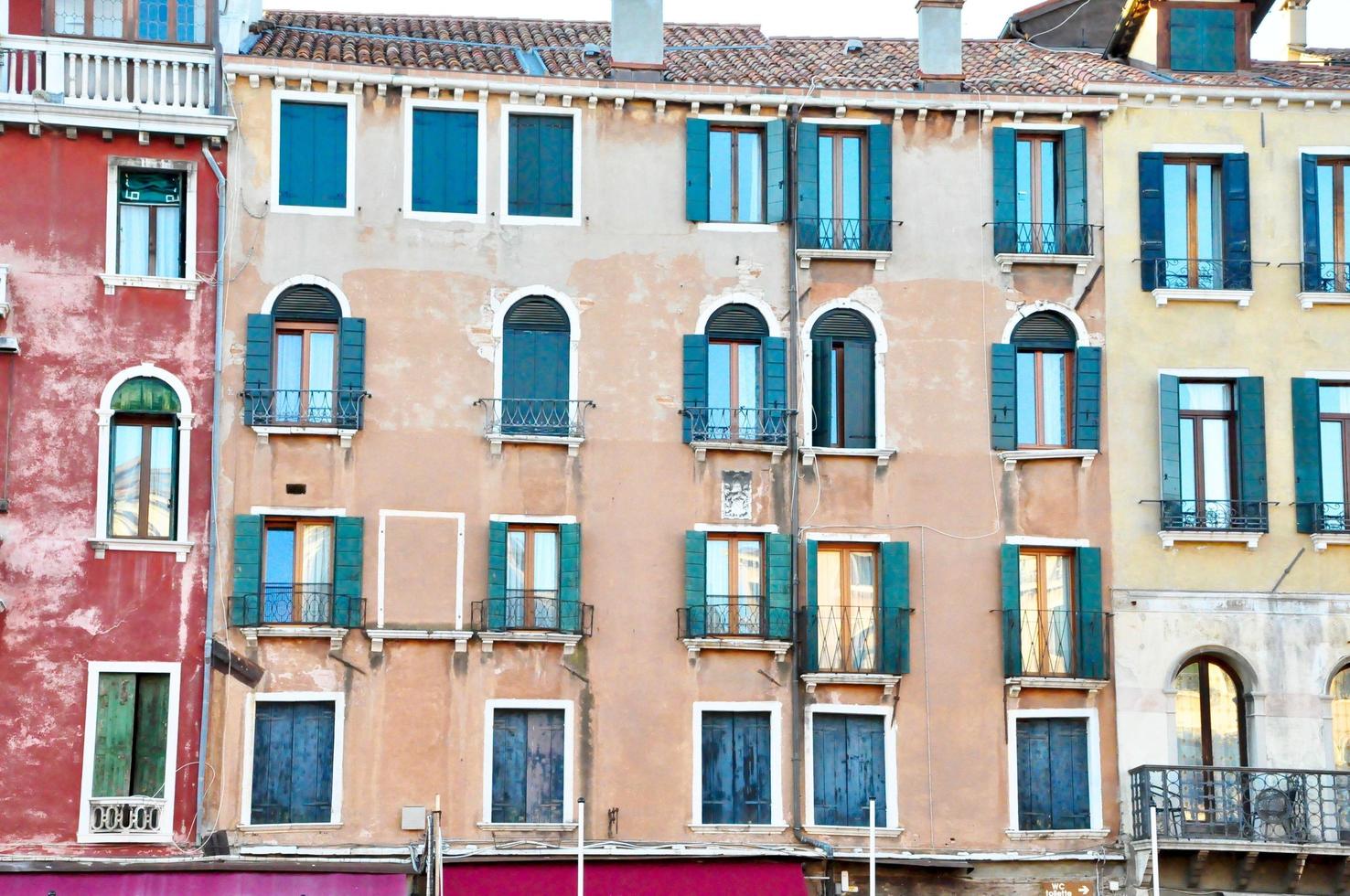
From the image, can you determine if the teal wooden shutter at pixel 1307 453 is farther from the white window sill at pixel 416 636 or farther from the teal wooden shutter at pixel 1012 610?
the white window sill at pixel 416 636

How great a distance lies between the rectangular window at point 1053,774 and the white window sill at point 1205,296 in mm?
7109

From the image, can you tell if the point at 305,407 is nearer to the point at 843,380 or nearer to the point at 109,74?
the point at 109,74

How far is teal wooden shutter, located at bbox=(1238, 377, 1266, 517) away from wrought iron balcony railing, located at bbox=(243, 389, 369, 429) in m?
14.2

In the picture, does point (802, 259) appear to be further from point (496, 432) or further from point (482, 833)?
point (482, 833)

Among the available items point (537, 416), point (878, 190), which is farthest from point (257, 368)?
point (878, 190)

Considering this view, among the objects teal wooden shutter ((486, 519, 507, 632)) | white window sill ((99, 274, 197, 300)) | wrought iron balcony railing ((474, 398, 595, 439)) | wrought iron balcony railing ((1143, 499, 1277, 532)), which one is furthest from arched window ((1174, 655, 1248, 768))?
white window sill ((99, 274, 197, 300))

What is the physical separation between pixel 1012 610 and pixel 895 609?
6.14 ft

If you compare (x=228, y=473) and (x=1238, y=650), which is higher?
(x=228, y=473)

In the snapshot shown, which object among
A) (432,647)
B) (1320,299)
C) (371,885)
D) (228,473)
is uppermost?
(1320,299)

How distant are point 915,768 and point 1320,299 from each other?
10310 millimetres

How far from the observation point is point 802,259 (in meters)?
39.4

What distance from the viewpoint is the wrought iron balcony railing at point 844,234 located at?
130ft

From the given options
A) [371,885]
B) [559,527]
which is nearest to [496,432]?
[559,527]

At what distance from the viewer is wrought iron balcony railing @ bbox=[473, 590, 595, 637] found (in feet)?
124
